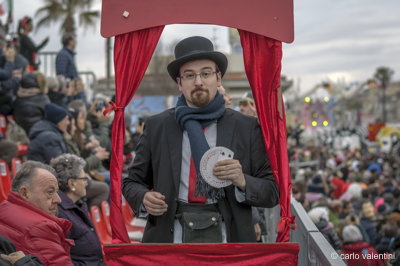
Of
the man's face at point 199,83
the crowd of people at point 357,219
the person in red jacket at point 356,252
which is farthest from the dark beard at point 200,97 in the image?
the person in red jacket at point 356,252

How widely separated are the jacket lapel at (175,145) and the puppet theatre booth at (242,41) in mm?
298

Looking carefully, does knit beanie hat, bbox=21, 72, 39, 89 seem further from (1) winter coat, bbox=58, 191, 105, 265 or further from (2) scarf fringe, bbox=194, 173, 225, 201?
(2) scarf fringe, bbox=194, 173, 225, 201

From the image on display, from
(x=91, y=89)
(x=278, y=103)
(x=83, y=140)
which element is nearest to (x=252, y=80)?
(x=278, y=103)

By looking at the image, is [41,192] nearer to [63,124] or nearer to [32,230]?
[32,230]

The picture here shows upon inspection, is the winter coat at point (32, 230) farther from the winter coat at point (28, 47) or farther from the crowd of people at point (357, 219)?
the winter coat at point (28, 47)

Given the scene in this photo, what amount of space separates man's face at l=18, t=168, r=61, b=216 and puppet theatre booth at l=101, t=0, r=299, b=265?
84 centimetres

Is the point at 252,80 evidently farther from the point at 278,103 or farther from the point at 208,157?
the point at 208,157

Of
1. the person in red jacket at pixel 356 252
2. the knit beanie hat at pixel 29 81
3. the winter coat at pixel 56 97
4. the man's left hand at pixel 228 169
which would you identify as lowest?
the person in red jacket at pixel 356 252

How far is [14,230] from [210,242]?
1242 millimetres

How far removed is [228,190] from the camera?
4.00 m

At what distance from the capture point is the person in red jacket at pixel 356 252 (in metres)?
6.79

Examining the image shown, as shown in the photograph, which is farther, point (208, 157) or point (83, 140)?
point (83, 140)

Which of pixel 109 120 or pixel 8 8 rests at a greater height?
pixel 8 8

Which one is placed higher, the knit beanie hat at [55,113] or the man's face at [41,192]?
the knit beanie hat at [55,113]
